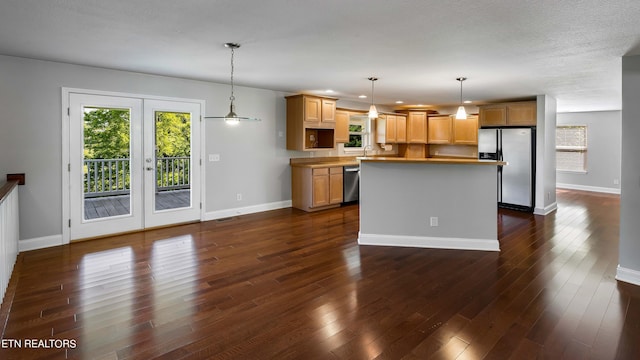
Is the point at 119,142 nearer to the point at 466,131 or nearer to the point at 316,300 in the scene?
the point at 316,300

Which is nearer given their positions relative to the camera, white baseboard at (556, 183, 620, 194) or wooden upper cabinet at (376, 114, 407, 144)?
wooden upper cabinet at (376, 114, 407, 144)

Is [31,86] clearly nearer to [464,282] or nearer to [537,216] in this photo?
[464,282]

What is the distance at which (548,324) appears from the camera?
2484 mm

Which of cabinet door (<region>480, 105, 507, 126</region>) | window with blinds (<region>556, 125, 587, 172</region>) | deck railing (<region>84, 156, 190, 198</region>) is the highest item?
cabinet door (<region>480, 105, 507, 126</region>)

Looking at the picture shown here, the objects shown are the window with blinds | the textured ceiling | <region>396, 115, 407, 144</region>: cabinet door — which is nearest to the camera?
the textured ceiling

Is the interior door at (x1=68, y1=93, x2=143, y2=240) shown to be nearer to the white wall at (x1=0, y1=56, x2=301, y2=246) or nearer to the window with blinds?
the white wall at (x1=0, y1=56, x2=301, y2=246)

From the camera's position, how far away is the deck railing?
4.72 meters

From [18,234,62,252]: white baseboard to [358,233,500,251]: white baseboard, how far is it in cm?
394

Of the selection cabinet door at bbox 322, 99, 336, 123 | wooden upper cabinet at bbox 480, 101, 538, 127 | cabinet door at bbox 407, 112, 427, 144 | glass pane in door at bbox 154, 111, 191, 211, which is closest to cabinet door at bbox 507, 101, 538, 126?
wooden upper cabinet at bbox 480, 101, 538, 127

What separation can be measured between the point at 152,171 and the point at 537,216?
6.72 metres

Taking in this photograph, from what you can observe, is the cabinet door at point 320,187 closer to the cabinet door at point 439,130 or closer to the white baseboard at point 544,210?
the cabinet door at point 439,130

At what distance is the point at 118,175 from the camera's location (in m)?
4.91

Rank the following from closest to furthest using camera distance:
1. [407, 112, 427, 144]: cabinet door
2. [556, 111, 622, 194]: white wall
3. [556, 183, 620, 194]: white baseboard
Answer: [407, 112, 427, 144]: cabinet door
[556, 111, 622, 194]: white wall
[556, 183, 620, 194]: white baseboard

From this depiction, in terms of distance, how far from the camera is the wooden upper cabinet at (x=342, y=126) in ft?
24.3
